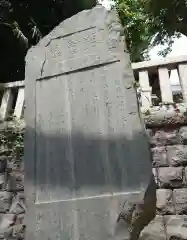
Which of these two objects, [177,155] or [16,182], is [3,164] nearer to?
[16,182]

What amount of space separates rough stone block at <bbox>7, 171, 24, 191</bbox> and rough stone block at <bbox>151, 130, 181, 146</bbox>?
1.48m

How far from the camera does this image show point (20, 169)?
13.6ft

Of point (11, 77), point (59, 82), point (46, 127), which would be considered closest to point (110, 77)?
point (59, 82)

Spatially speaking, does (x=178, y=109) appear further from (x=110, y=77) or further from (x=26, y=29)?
(x=26, y=29)

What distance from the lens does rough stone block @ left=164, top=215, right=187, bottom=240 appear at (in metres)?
3.34

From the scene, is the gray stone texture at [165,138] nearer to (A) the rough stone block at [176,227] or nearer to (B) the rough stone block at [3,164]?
(A) the rough stone block at [176,227]

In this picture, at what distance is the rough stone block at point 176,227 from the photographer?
3.34m

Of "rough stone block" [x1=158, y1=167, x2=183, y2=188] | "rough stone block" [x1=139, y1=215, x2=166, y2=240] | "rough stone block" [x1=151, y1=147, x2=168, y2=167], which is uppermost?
"rough stone block" [x1=151, y1=147, x2=168, y2=167]

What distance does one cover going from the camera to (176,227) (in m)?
3.37

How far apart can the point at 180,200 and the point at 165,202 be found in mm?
139

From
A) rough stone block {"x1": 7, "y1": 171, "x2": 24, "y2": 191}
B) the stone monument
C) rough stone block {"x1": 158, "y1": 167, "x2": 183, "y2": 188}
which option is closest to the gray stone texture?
rough stone block {"x1": 158, "y1": 167, "x2": 183, "y2": 188}

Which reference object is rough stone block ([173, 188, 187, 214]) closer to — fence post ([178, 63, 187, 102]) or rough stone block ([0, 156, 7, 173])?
fence post ([178, 63, 187, 102])

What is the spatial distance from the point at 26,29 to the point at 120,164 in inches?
238

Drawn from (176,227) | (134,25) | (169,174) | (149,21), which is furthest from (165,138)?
(149,21)
